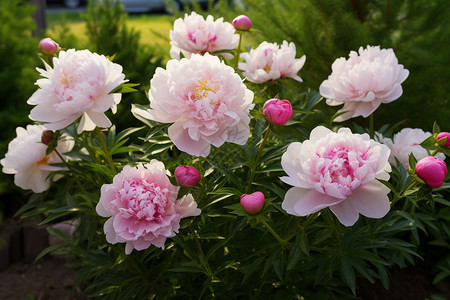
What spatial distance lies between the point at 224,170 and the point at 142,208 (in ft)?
0.87

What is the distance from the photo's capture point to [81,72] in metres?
1.20

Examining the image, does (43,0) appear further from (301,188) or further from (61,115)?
(301,188)

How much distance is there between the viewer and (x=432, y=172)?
42.5 inches

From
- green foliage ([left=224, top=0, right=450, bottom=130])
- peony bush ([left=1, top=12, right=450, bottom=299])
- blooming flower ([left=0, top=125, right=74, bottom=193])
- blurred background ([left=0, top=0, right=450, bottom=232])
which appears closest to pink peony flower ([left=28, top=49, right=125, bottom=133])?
peony bush ([left=1, top=12, right=450, bottom=299])

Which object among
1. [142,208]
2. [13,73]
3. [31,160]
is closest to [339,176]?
[142,208]

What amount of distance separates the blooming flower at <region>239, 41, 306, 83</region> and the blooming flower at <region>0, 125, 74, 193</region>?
613mm

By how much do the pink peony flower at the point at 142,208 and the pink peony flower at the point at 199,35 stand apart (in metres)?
0.44

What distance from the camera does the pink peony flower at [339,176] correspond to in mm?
1057

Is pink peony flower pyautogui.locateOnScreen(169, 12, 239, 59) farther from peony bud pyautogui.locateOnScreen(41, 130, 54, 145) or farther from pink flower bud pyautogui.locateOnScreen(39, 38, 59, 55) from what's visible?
peony bud pyautogui.locateOnScreen(41, 130, 54, 145)

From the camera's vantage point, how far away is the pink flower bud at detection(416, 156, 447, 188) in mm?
1078

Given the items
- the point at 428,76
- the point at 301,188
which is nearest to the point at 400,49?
the point at 428,76

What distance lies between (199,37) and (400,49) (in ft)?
3.44

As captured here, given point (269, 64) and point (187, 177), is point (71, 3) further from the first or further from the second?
point (187, 177)

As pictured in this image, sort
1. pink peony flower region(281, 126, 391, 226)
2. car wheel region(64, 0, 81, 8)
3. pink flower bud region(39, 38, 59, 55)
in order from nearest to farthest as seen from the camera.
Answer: pink peony flower region(281, 126, 391, 226)
pink flower bud region(39, 38, 59, 55)
car wheel region(64, 0, 81, 8)
